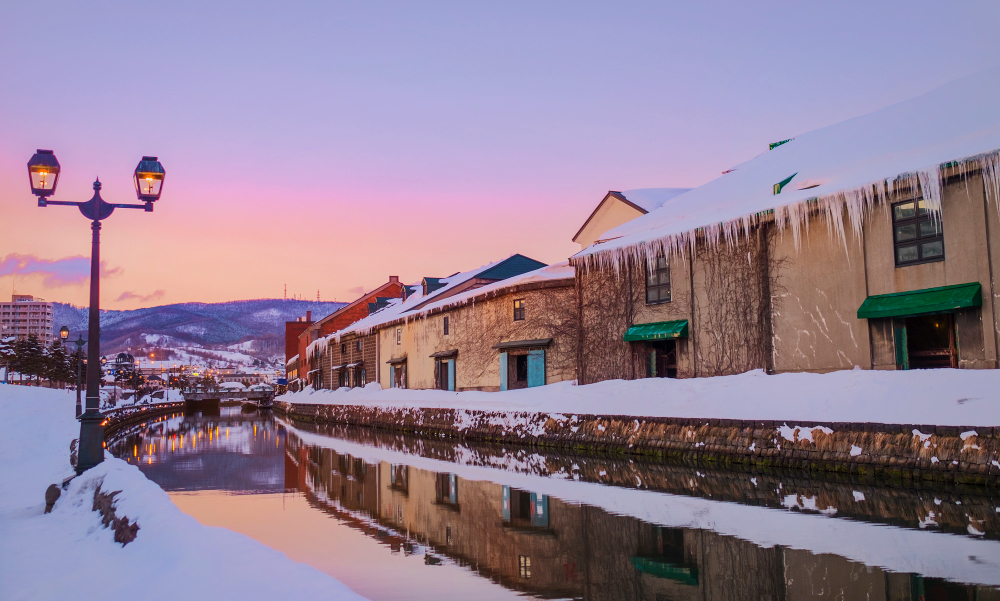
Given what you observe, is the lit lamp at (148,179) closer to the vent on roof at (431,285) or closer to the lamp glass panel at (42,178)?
the lamp glass panel at (42,178)

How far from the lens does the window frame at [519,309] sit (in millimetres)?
32219

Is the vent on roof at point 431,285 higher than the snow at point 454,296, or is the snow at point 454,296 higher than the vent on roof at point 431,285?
the vent on roof at point 431,285

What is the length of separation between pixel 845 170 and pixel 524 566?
1596cm

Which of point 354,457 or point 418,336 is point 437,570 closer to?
point 354,457

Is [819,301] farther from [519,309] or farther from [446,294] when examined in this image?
[446,294]

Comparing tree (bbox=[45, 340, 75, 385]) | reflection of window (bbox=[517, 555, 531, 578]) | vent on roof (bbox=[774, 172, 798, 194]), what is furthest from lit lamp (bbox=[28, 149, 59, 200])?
tree (bbox=[45, 340, 75, 385])

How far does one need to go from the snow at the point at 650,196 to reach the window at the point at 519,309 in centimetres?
916

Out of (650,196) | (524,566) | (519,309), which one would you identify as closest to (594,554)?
(524,566)

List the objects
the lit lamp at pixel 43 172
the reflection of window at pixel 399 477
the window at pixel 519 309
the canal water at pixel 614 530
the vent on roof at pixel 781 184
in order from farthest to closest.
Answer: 1. the window at pixel 519 309
2. the vent on roof at pixel 781 184
3. the reflection of window at pixel 399 477
4. the lit lamp at pixel 43 172
5. the canal water at pixel 614 530

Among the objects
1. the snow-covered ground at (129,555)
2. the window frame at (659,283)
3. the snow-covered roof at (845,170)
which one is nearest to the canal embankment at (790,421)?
the window frame at (659,283)

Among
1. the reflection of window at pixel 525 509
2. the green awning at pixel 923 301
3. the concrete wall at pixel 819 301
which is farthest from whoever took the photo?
the concrete wall at pixel 819 301

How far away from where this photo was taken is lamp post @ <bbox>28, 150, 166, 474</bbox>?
1342cm

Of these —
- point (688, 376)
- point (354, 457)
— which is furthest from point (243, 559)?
point (688, 376)

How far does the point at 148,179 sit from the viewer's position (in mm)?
14398
